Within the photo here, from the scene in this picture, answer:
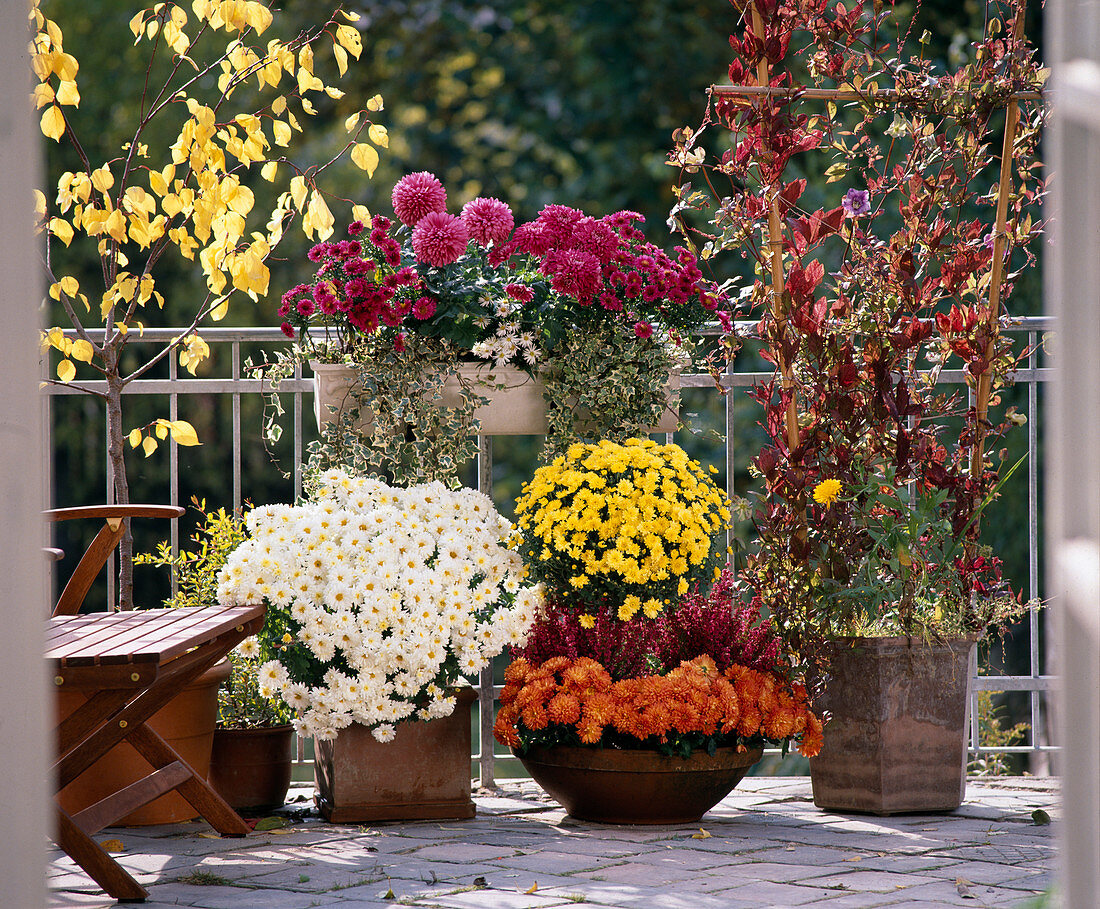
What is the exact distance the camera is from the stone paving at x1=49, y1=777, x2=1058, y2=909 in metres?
2.56

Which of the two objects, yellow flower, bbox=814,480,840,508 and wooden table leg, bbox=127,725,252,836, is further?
yellow flower, bbox=814,480,840,508

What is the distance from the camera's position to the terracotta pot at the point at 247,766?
3463 millimetres

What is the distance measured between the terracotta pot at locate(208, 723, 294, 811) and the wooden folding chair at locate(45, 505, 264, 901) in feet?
1.17

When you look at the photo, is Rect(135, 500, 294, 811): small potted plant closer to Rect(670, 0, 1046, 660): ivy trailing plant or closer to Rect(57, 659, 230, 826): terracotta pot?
Rect(57, 659, 230, 826): terracotta pot

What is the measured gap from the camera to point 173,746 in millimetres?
3264

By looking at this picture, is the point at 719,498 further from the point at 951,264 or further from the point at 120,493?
the point at 120,493

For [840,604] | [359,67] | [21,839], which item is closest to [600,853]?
[840,604]

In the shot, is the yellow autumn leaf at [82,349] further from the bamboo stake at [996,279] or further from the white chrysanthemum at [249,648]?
the bamboo stake at [996,279]

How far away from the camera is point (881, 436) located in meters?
3.49

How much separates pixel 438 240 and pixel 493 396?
0.47 metres

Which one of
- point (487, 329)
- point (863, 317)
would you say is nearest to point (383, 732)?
point (487, 329)

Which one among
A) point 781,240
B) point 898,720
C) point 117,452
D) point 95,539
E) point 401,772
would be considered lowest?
point 401,772

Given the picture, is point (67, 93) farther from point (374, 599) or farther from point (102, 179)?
point (374, 599)

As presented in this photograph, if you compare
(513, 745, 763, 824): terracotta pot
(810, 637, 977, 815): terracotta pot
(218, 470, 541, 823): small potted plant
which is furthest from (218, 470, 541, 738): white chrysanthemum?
(810, 637, 977, 815): terracotta pot
